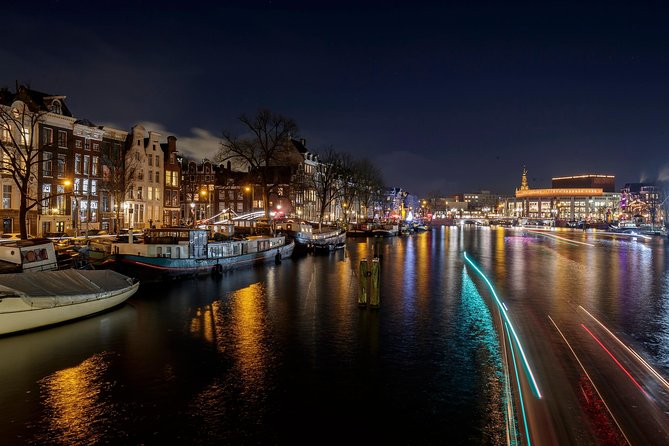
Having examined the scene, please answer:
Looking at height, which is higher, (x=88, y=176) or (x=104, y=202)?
(x=88, y=176)

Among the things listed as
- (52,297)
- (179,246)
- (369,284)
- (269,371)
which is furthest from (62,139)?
(269,371)

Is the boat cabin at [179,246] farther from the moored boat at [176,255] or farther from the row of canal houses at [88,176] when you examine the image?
the row of canal houses at [88,176]

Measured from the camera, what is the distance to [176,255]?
36469 millimetres

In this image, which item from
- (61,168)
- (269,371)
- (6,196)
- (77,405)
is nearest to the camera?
(77,405)

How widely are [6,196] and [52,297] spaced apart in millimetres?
45498

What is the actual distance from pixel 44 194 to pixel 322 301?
1981 inches

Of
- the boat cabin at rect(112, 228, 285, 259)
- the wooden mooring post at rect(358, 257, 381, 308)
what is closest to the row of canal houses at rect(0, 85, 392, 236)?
the boat cabin at rect(112, 228, 285, 259)

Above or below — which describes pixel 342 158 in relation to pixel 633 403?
above

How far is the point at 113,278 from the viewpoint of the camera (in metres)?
25.5

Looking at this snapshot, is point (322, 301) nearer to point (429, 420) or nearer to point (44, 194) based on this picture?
point (429, 420)

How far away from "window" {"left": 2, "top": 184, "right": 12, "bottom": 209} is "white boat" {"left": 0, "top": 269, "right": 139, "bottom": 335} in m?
41.0

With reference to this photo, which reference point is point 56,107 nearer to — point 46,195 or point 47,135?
point 47,135

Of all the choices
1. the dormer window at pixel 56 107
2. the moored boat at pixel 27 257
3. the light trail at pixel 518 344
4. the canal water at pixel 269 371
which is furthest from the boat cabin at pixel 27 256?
the dormer window at pixel 56 107

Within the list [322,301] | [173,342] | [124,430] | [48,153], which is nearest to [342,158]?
[48,153]
